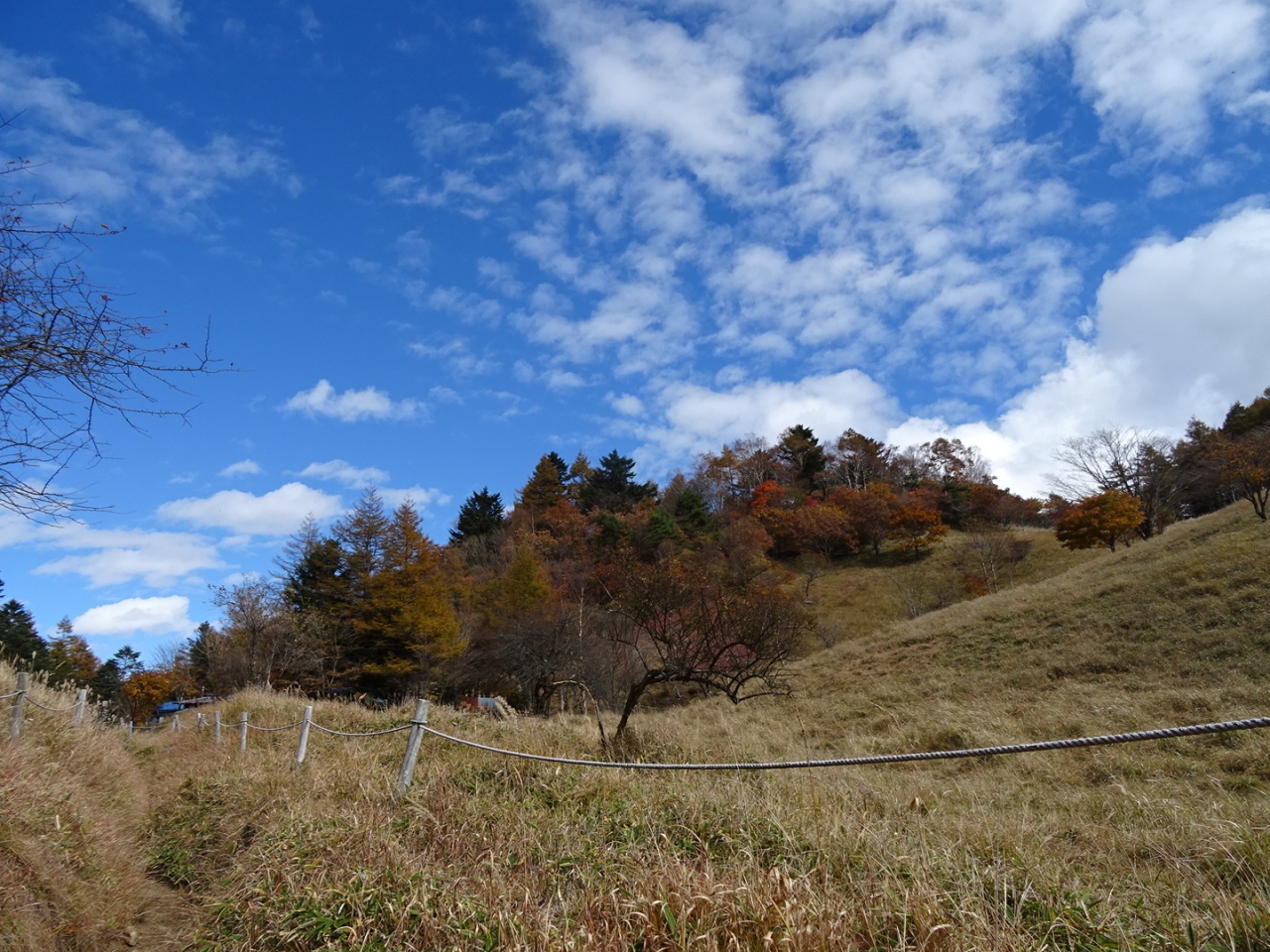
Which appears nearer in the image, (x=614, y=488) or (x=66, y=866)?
(x=66, y=866)

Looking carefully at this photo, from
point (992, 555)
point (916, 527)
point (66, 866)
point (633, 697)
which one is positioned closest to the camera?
point (66, 866)

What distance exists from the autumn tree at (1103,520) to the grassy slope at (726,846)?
91.1 ft

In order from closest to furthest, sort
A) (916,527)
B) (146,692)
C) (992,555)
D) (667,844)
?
(667,844) → (146,692) → (992,555) → (916,527)

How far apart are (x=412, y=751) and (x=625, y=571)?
670 inches

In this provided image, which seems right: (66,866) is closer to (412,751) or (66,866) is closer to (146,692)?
(412,751)

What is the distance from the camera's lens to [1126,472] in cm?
3666

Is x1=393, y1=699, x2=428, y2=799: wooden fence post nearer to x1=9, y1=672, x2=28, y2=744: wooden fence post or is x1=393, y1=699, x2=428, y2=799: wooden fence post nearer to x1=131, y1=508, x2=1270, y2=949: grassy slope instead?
x1=131, y1=508, x2=1270, y2=949: grassy slope

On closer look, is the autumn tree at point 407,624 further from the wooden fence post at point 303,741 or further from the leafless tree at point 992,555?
the leafless tree at point 992,555

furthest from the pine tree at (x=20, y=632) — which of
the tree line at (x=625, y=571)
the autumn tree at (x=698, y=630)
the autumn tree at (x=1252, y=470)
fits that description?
the autumn tree at (x=1252, y=470)

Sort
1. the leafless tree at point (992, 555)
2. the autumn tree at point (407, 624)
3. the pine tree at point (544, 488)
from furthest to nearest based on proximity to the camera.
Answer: the pine tree at point (544, 488)
the leafless tree at point (992, 555)
the autumn tree at point (407, 624)

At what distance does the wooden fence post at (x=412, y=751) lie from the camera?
533cm

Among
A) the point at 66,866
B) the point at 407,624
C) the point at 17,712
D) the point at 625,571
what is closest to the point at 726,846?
the point at 66,866

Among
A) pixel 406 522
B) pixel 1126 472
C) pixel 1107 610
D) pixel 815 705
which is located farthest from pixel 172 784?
pixel 1126 472

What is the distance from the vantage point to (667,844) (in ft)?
12.5
